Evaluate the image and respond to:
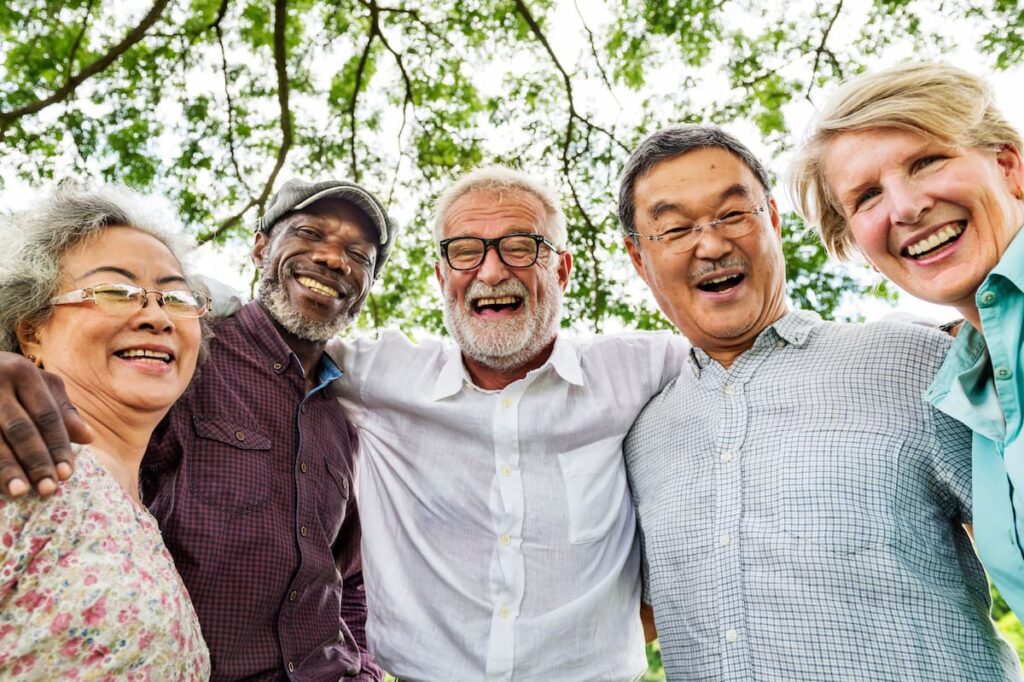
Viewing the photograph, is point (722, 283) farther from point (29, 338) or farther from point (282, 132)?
point (282, 132)

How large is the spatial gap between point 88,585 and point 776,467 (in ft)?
5.96

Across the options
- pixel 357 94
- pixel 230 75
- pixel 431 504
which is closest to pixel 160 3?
pixel 230 75

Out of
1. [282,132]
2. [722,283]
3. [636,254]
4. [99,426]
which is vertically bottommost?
[99,426]

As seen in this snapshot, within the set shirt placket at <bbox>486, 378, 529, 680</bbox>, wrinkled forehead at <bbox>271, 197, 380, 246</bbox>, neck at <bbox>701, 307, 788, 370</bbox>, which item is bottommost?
shirt placket at <bbox>486, 378, 529, 680</bbox>

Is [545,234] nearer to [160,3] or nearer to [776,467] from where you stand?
[776,467]

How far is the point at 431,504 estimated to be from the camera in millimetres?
2607

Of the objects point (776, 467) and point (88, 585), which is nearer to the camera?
point (88, 585)

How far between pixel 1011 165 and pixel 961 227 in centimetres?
28

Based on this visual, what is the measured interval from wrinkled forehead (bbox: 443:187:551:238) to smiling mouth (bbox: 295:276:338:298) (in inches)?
21.6

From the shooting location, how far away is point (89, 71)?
4.82m

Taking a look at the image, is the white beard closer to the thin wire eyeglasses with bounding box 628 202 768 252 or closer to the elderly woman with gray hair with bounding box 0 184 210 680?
the thin wire eyeglasses with bounding box 628 202 768 252

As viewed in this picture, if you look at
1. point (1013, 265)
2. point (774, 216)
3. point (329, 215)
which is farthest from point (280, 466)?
point (1013, 265)

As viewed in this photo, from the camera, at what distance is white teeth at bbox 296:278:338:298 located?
2838 mm

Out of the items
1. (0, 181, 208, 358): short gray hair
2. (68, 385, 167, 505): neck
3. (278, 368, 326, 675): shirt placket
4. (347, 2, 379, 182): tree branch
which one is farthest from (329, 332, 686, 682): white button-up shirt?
(347, 2, 379, 182): tree branch
